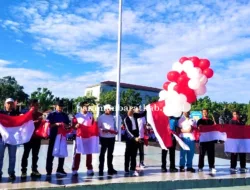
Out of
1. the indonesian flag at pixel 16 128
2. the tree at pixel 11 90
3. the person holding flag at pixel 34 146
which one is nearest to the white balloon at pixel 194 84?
the person holding flag at pixel 34 146

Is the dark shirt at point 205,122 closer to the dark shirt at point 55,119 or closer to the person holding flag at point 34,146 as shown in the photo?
the dark shirt at point 55,119

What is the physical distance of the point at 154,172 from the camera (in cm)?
800

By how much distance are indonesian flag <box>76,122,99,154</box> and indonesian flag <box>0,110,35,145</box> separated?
1.14 metres

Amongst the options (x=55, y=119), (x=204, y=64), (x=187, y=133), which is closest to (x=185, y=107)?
(x=187, y=133)

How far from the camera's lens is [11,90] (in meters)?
56.8

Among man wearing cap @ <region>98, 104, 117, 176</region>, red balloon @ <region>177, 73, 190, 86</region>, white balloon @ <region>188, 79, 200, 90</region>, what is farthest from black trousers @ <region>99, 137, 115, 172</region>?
white balloon @ <region>188, 79, 200, 90</region>

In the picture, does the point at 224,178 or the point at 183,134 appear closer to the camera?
the point at 224,178

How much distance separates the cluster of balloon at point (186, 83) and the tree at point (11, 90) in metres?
50.3

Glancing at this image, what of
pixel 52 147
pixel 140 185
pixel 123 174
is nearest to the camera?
pixel 140 185

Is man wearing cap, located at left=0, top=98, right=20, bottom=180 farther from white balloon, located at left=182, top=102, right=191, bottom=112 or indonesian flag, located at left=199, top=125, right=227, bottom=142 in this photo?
indonesian flag, located at left=199, top=125, right=227, bottom=142

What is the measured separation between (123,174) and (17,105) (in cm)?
286

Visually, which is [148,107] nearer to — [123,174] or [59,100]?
[123,174]

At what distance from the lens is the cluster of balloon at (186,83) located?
7.51 m

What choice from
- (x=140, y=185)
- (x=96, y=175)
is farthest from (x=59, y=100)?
(x=140, y=185)
